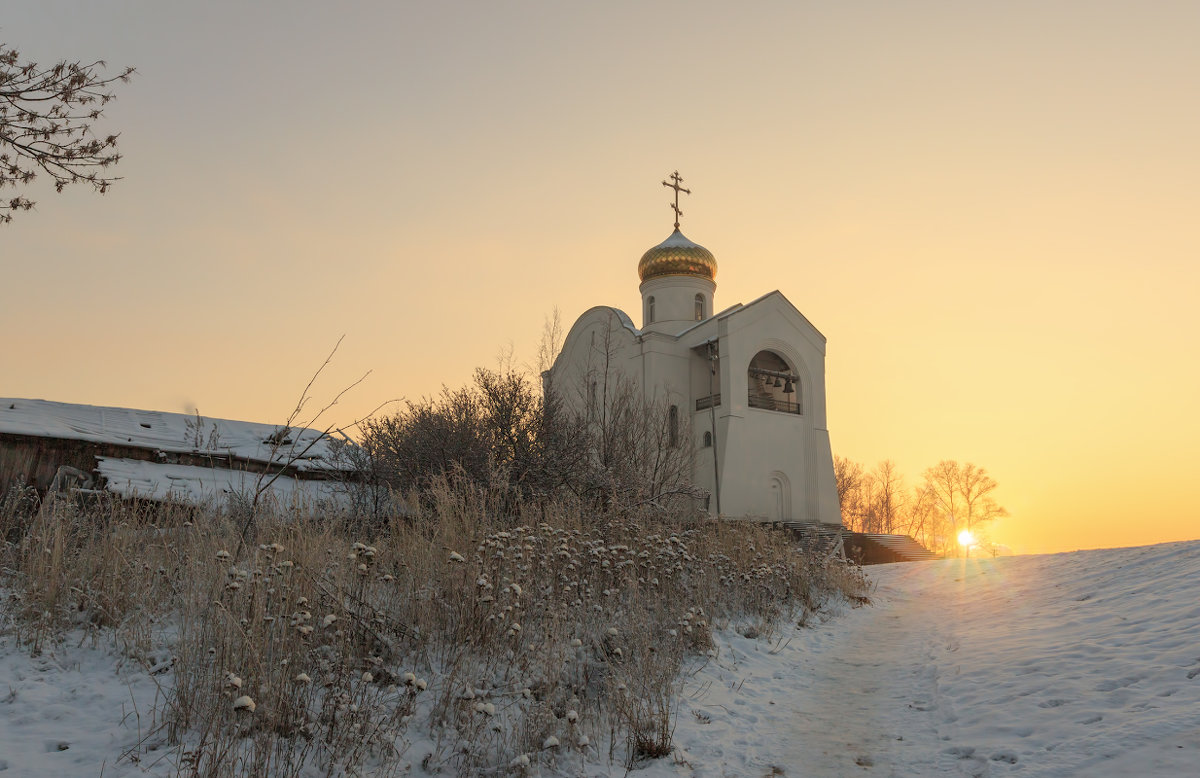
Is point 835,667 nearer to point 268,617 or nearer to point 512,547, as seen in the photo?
point 512,547

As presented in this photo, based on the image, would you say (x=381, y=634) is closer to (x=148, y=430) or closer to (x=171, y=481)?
(x=171, y=481)

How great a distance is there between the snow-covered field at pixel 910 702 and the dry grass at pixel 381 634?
0.24 metres

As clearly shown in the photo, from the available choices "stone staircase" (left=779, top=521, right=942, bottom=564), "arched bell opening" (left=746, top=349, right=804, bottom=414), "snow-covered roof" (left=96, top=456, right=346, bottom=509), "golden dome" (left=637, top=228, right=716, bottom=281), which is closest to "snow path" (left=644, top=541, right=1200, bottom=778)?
"snow-covered roof" (left=96, top=456, right=346, bottom=509)

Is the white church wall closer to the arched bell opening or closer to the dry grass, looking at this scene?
the arched bell opening

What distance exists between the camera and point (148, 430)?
13617 mm

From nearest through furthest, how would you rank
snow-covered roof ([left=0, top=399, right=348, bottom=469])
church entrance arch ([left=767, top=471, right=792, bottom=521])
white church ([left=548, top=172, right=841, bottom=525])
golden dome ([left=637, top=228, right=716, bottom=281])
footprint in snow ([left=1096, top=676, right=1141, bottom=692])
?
footprint in snow ([left=1096, top=676, right=1141, bottom=692]) < snow-covered roof ([left=0, top=399, right=348, bottom=469]) < white church ([left=548, top=172, right=841, bottom=525]) < church entrance arch ([left=767, top=471, right=792, bottom=521]) < golden dome ([left=637, top=228, right=716, bottom=281])

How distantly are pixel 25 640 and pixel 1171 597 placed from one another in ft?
31.1

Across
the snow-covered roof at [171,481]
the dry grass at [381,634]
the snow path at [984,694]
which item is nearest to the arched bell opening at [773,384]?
the snow path at [984,694]

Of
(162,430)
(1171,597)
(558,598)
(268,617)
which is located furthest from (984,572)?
(162,430)

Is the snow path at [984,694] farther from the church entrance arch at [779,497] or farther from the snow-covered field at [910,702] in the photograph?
the church entrance arch at [779,497]

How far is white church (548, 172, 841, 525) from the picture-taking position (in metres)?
25.8

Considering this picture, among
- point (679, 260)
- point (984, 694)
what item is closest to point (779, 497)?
point (679, 260)

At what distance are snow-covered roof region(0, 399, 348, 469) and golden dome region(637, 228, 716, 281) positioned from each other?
17.2 m

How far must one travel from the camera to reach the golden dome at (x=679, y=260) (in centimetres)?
3006
